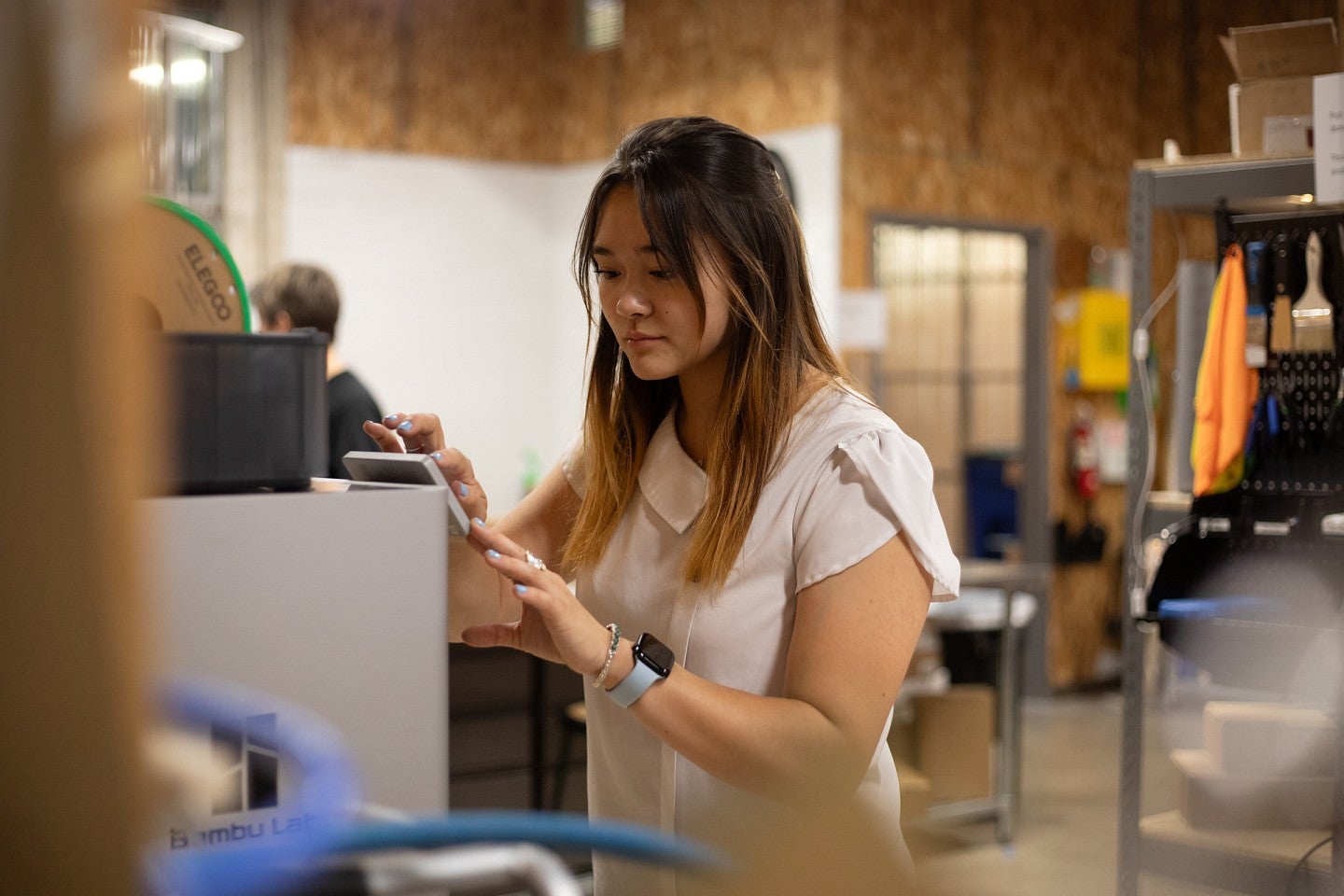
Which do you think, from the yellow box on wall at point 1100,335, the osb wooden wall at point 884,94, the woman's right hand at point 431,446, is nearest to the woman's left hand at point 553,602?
the woman's right hand at point 431,446

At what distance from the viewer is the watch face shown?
130 centimetres

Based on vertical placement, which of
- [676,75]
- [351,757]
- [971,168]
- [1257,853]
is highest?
[676,75]

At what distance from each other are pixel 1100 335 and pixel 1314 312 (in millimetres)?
4480

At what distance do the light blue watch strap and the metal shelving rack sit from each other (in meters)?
2.15

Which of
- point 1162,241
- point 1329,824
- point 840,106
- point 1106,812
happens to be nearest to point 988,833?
point 1106,812

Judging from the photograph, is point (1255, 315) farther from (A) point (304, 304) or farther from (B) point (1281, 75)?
(A) point (304, 304)

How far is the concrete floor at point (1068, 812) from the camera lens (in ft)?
14.2

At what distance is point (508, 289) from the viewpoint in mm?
7887

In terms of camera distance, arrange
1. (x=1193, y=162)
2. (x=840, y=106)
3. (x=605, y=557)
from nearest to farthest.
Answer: (x=605, y=557), (x=1193, y=162), (x=840, y=106)

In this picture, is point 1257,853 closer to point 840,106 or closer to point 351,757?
point 351,757

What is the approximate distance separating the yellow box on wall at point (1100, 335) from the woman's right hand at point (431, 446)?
21.1 ft

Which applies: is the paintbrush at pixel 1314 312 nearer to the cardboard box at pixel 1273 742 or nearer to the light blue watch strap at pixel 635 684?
the cardboard box at pixel 1273 742

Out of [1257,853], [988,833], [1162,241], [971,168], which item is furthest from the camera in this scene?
[1162,241]

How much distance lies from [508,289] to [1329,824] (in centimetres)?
569
